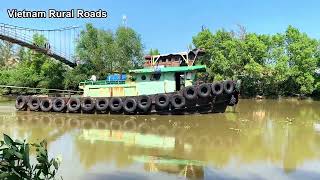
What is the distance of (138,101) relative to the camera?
17.9 m

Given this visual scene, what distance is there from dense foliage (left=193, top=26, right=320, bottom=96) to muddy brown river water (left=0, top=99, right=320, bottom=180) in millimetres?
14975

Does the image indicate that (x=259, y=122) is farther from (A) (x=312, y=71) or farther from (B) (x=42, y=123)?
(A) (x=312, y=71)

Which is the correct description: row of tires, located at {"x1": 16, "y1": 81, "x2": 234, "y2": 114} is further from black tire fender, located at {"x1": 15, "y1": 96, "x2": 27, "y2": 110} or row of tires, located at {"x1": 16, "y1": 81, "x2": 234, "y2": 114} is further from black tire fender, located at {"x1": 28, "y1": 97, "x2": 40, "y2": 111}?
black tire fender, located at {"x1": 15, "y1": 96, "x2": 27, "y2": 110}

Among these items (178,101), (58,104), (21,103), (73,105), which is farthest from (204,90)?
(21,103)

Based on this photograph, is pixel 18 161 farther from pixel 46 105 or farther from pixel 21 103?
pixel 21 103

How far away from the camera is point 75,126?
15.1 m

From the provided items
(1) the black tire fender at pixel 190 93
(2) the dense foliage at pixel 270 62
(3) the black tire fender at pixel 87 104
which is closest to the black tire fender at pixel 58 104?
(3) the black tire fender at pixel 87 104

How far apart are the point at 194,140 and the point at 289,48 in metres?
23.3

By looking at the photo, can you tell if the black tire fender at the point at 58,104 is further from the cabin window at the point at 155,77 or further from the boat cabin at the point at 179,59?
the boat cabin at the point at 179,59

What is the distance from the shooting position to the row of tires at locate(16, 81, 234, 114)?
17256mm

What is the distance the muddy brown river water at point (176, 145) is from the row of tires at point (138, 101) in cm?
53

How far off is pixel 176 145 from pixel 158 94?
6.94 meters

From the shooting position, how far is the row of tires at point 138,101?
1726 centimetres

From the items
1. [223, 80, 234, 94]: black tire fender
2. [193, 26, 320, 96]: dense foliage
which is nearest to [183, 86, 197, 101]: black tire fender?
[223, 80, 234, 94]: black tire fender
